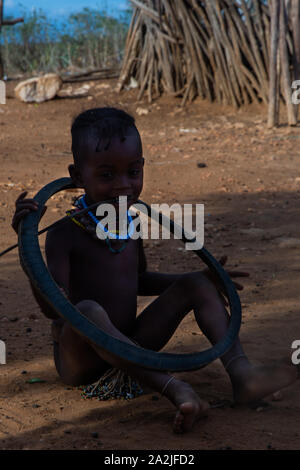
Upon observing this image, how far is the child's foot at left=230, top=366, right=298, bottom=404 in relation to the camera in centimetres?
225

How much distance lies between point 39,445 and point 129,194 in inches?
37.8

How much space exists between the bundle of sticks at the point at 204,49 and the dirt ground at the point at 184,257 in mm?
318

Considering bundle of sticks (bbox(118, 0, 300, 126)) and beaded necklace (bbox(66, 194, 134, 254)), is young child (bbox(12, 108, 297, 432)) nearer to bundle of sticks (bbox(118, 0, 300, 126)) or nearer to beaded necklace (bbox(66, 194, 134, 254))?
beaded necklace (bbox(66, 194, 134, 254))

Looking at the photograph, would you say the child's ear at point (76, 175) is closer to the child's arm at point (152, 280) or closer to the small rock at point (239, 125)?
the child's arm at point (152, 280)

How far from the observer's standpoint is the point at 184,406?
209cm

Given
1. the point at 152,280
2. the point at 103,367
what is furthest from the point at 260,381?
the point at 152,280

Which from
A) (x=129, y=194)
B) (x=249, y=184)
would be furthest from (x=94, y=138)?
(x=249, y=184)

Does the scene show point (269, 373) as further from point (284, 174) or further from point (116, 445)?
point (284, 174)

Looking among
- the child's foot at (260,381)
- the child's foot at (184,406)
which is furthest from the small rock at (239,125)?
the child's foot at (184,406)

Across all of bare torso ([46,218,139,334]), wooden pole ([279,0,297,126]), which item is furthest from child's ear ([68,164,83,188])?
wooden pole ([279,0,297,126])

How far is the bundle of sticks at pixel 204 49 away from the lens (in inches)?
363

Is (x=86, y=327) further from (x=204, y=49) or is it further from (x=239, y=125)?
(x=204, y=49)

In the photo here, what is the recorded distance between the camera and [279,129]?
27.7ft

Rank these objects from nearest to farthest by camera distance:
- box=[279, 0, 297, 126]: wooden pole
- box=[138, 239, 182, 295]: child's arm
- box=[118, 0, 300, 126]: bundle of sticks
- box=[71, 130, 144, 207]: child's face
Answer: box=[71, 130, 144, 207]: child's face < box=[138, 239, 182, 295]: child's arm < box=[279, 0, 297, 126]: wooden pole < box=[118, 0, 300, 126]: bundle of sticks
